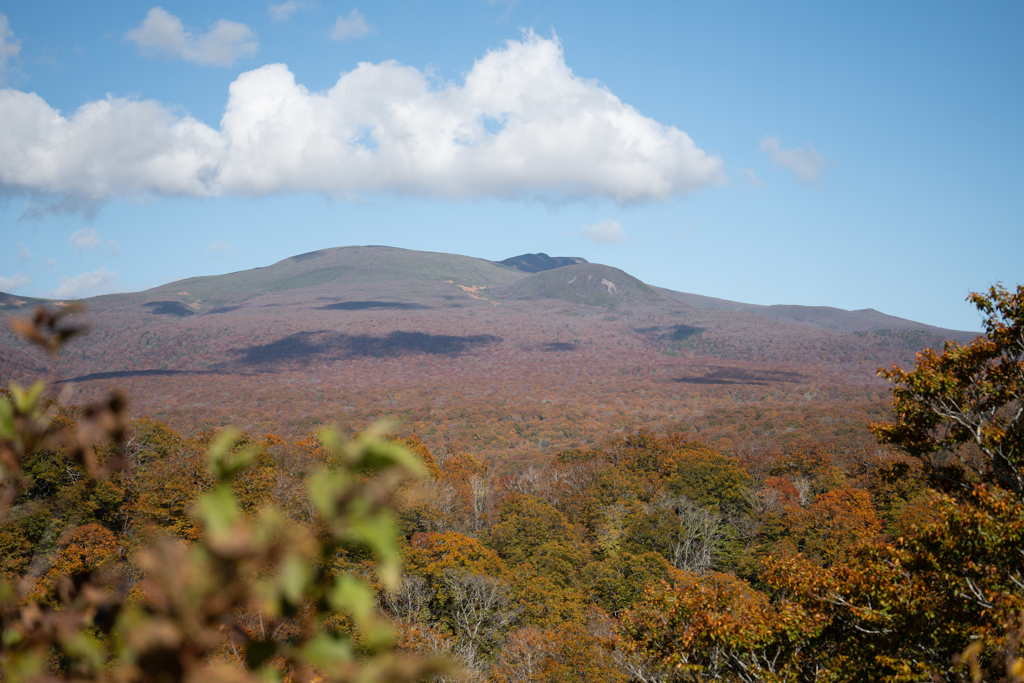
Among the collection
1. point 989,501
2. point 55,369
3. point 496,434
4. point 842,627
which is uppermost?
point 55,369

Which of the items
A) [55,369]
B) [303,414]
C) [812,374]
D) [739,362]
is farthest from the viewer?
[739,362]

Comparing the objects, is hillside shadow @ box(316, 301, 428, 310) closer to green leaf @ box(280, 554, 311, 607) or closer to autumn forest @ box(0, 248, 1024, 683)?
autumn forest @ box(0, 248, 1024, 683)

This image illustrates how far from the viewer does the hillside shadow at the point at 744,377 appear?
125500 millimetres

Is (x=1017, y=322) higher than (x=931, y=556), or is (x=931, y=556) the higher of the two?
(x=1017, y=322)

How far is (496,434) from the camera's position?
80250 mm

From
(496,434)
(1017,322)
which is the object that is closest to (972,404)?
(1017,322)

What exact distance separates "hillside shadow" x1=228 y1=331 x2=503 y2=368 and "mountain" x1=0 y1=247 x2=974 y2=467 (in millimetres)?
514

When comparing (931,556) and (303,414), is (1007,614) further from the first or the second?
(303,414)

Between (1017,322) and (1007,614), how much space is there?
4.85 meters

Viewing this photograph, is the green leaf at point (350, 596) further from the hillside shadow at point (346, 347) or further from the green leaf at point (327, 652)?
the hillside shadow at point (346, 347)

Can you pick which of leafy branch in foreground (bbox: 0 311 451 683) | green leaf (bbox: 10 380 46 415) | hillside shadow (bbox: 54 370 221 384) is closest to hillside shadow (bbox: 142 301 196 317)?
hillside shadow (bbox: 54 370 221 384)

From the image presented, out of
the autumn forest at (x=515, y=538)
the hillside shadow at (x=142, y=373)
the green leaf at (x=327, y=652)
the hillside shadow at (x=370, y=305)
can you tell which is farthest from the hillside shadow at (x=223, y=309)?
the green leaf at (x=327, y=652)

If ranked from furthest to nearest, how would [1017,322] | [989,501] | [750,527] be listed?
[750,527] < [1017,322] < [989,501]

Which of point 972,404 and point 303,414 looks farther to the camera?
point 303,414
